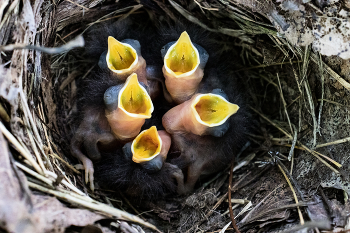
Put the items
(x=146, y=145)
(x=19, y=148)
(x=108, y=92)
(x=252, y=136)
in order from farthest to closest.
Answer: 1. (x=252, y=136)
2. (x=146, y=145)
3. (x=108, y=92)
4. (x=19, y=148)

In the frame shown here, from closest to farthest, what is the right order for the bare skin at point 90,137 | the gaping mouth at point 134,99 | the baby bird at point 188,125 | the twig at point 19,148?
the twig at point 19,148, the gaping mouth at point 134,99, the baby bird at point 188,125, the bare skin at point 90,137

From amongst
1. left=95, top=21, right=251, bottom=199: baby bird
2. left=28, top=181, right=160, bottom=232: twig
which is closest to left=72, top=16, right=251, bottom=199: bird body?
left=95, top=21, right=251, bottom=199: baby bird

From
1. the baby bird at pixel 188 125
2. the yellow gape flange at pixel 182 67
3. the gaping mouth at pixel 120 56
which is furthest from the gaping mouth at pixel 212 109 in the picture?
the gaping mouth at pixel 120 56

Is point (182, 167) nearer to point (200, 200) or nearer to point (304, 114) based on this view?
point (200, 200)

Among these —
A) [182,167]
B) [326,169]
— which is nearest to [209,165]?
[182,167]

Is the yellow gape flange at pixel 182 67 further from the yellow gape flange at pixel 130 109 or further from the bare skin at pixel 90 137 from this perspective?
the bare skin at pixel 90 137

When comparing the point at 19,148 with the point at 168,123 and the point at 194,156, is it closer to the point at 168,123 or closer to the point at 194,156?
the point at 168,123

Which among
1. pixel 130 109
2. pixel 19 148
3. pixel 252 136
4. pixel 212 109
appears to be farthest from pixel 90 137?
pixel 252 136
